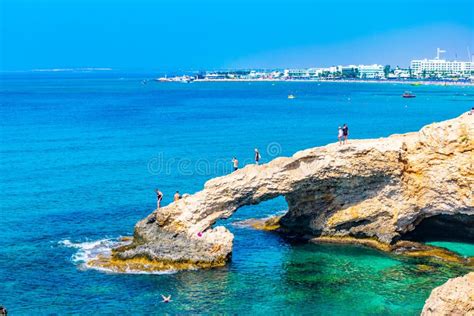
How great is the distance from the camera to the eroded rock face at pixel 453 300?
61.8 ft

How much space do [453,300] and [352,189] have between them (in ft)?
48.5

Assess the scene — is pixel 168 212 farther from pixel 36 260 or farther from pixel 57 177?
pixel 57 177

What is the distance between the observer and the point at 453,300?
61.8ft

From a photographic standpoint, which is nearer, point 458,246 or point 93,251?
point 93,251

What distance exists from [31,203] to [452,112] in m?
84.2

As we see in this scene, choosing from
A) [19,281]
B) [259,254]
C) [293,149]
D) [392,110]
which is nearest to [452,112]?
[392,110]

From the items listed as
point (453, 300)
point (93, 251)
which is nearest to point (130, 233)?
point (93, 251)

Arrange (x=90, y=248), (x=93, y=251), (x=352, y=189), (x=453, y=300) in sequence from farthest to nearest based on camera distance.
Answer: (x=90, y=248), (x=93, y=251), (x=352, y=189), (x=453, y=300)

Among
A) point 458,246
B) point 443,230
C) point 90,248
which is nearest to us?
point 458,246

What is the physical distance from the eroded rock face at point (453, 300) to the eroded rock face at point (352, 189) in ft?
40.2

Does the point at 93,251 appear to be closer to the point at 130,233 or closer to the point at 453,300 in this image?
the point at 130,233

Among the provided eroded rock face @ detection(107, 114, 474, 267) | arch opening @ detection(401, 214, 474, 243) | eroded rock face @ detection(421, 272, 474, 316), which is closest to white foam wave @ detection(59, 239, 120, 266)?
eroded rock face @ detection(107, 114, 474, 267)

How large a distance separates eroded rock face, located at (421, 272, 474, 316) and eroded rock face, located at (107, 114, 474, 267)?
12253 mm

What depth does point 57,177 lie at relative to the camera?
52062 millimetres
